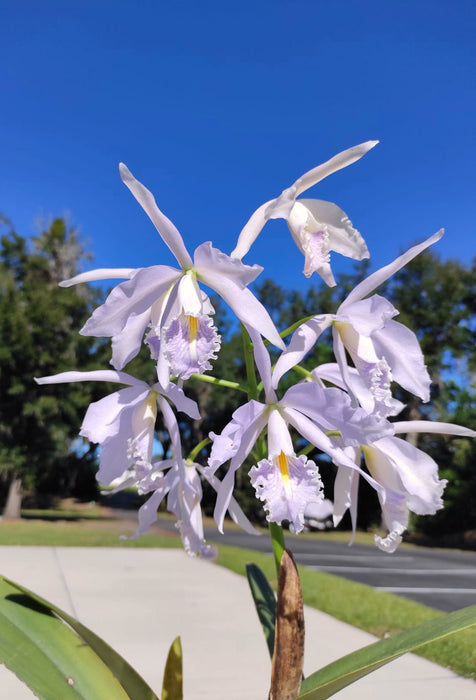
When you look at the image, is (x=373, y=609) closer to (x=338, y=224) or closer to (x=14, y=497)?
(x=338, y=224)

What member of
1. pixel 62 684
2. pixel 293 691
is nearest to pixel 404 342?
pixel 293 691

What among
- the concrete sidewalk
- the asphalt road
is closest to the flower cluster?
the concrete sidewalk

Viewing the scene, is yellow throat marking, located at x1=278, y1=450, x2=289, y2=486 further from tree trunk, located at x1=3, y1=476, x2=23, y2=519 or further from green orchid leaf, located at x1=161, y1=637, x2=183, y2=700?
tree trunk, located at x1=3, y1=476, x2=23, y2=519

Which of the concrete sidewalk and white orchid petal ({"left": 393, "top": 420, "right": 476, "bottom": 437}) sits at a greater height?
white orchid petal ({"left": 393, "top": 420, "right": 476, "bottom": 437})

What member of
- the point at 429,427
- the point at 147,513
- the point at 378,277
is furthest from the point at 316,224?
the point at 147,513

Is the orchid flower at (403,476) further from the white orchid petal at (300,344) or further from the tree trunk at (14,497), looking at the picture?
the tree trunk at (14,497)

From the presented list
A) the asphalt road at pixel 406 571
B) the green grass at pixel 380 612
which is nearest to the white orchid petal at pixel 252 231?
the green grass at pixel 380 612
